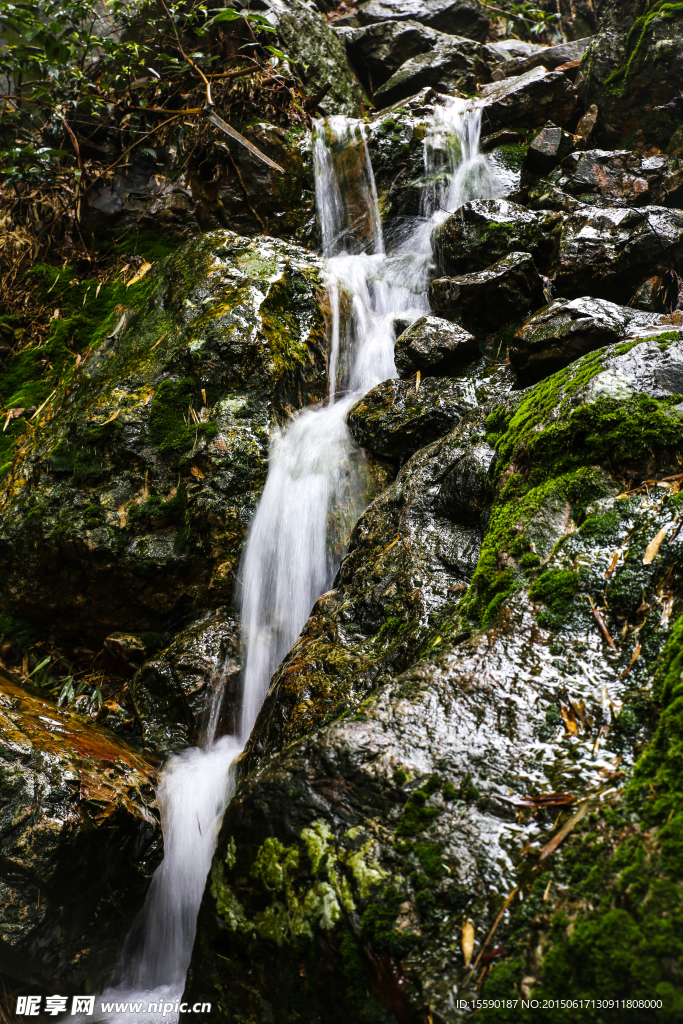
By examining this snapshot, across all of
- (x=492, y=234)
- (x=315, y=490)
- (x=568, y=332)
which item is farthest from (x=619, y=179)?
(x=315, y=490)

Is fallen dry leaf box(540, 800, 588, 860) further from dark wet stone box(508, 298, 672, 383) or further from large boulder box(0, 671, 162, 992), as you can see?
dark wet stone box(508, 298, 672, 383)

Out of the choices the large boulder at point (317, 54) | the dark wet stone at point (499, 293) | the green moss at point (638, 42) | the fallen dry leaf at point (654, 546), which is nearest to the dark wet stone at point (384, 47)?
the large boulder at point (317, 54)

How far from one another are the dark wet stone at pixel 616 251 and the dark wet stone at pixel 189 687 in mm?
3683

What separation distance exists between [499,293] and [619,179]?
2550 mm

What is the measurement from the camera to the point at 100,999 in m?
2.89

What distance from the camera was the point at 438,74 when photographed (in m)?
8.79

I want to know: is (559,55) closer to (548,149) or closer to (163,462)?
(548,149)

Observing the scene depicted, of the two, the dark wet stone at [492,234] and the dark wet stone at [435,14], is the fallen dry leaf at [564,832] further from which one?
the dark wet stone at [435,14]

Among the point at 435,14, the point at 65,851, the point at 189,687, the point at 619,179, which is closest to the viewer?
the point at 65,851

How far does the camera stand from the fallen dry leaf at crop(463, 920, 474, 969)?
134cm

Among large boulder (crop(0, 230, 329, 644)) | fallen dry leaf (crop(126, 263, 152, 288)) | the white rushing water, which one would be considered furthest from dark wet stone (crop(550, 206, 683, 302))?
fallen dry leaf (crop(126, 263, 152, 288))

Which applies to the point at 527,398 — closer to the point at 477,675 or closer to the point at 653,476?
the point at 653,476

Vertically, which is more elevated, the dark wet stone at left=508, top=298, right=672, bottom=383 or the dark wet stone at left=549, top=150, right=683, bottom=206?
the dark wet stone at left=549, top=150, right=683, bottom=206

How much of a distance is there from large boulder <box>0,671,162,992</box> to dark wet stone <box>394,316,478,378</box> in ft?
11.1
